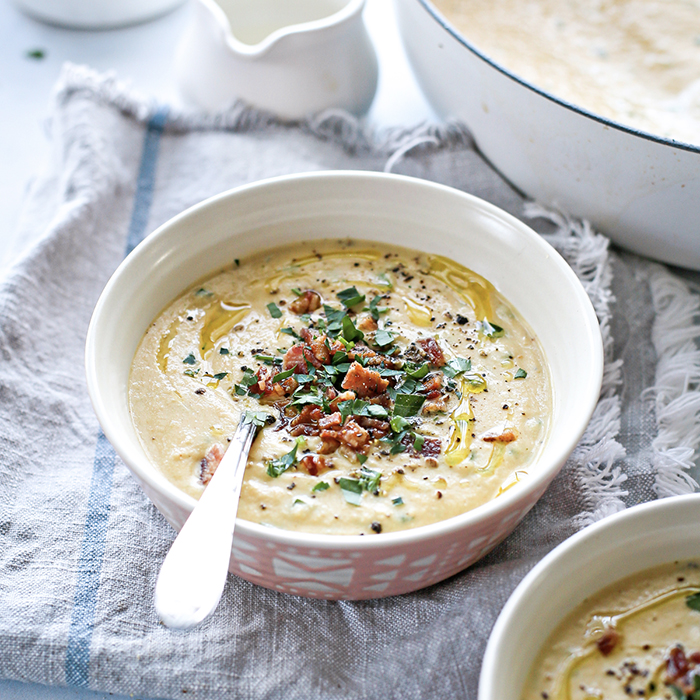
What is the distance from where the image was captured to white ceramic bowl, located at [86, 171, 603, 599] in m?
1.73

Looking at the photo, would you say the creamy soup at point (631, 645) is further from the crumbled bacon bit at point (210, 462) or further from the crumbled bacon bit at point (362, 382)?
the crumbled bacon bit at point (210, 462)

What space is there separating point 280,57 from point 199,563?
211cm

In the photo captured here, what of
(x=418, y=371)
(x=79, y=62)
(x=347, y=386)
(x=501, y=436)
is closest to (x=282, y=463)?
(x=347, y=386)

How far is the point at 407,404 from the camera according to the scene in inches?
82.1

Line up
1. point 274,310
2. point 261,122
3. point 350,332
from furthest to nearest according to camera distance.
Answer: point 261,122 → point 274,310 → point 350,332

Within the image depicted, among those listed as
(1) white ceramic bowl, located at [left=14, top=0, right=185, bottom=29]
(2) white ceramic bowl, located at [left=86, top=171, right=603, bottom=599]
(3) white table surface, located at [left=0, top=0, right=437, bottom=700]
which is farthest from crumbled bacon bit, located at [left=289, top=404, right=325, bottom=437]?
(1) white ceramic bowl, located at [left=14, top=0, right=185, bottom=29]

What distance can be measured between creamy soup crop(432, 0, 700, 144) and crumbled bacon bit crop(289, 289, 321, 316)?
4.51 ft

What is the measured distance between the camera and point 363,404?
6.77 feet

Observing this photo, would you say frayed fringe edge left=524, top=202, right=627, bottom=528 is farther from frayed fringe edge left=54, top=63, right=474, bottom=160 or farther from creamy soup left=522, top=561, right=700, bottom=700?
frayed fringe edge left=54, top=63, right=474, bottom=160

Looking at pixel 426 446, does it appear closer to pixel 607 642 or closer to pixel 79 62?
pixel 607 642

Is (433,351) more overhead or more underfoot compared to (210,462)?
more overhead

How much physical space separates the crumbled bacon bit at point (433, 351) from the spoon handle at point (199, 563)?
690 mm

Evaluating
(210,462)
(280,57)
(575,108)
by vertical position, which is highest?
(575,108)

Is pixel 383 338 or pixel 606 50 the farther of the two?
pixel 606 50
